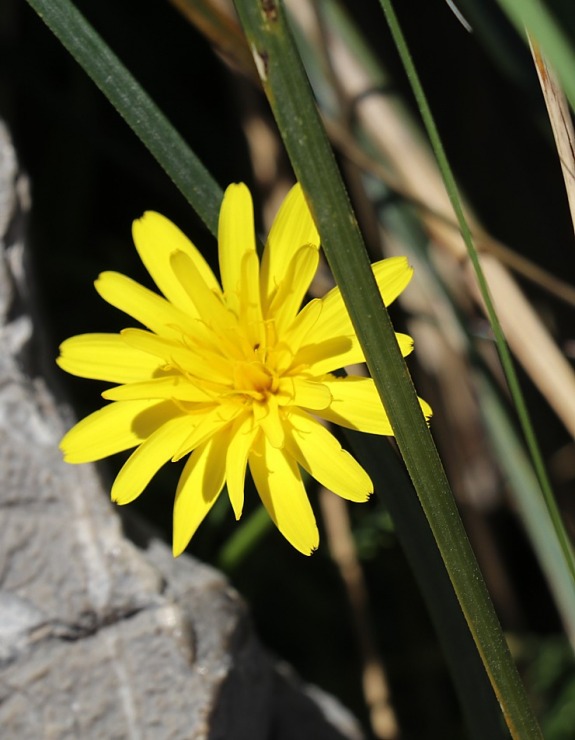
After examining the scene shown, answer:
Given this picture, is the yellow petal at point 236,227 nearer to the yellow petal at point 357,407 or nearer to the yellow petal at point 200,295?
the yellow petal at point 200,295

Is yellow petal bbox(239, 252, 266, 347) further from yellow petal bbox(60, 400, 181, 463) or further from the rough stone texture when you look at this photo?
the rough stone texture

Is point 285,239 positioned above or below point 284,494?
above

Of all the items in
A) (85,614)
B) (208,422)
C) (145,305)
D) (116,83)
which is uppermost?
(116,83)

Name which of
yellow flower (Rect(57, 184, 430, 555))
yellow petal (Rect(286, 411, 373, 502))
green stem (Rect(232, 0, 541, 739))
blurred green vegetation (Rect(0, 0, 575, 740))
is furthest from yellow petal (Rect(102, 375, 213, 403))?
blurred green vegetation (Rect(0, 0, 575, 740))

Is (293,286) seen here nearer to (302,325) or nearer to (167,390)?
(302,325)

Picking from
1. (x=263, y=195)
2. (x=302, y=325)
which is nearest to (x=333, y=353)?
(x=302, y=325)

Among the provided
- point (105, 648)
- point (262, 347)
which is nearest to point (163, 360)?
point (262, 347)

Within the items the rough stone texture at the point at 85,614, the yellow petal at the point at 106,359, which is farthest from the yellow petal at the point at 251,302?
the rough stone texture at the point at 85,614
